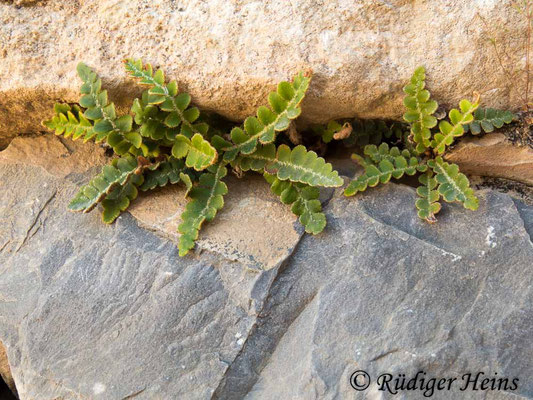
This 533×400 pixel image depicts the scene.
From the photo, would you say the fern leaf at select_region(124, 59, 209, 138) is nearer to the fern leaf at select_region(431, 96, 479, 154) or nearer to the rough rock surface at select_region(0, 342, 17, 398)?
the fern leaf at select_region(431, 96, 479, 154)

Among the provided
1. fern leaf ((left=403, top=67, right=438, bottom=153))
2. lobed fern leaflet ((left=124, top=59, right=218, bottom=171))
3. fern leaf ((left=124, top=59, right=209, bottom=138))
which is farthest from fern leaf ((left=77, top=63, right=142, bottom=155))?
fern leaf ((left=403, top=67, right=438, bottom=153))

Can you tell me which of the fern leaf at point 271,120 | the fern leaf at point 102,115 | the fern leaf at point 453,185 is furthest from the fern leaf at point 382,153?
the fern leaf at point 102,115

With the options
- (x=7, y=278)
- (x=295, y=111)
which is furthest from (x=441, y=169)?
(x=7, y=278)

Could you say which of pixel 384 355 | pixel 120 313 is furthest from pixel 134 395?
pixel 384 355

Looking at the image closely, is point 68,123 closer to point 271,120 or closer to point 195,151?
point 195,151

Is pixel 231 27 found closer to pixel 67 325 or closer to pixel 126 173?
pixel 126 173
